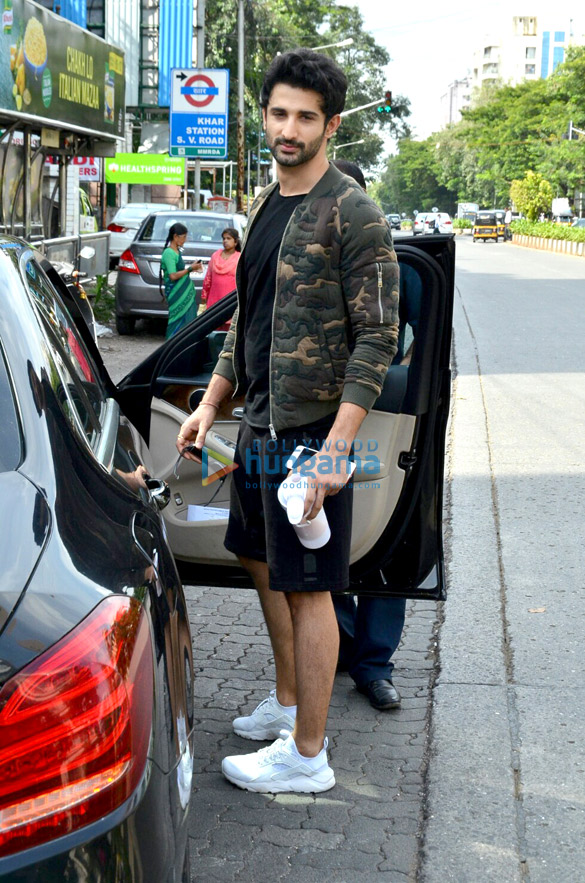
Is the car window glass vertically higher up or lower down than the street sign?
lower down

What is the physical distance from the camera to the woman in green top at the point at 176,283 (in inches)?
508

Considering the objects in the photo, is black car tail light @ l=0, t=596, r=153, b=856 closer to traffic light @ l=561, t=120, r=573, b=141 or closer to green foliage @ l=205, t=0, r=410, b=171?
green foliage @ l=205, t=0, r=410, b=171

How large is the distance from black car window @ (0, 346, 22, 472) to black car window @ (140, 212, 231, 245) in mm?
13563

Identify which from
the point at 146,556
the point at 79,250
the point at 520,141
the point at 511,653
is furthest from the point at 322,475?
the point at 520,141

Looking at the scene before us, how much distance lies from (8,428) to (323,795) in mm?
1709

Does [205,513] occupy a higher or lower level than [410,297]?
lower

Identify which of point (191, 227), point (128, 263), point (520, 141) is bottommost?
point (128, 263)

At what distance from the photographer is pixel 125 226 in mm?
26078

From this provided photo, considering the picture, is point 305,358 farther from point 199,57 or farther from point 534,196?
point 534,196

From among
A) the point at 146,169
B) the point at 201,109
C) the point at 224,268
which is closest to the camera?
the point at 224,268

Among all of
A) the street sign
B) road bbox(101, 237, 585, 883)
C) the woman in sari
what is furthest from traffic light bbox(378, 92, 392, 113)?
road bbox(101, 237, 585, 883)

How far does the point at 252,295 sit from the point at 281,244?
0.67 feet

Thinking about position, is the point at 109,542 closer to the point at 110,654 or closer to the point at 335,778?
the point at 110,654

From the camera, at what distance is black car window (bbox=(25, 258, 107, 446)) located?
244 centimetres
